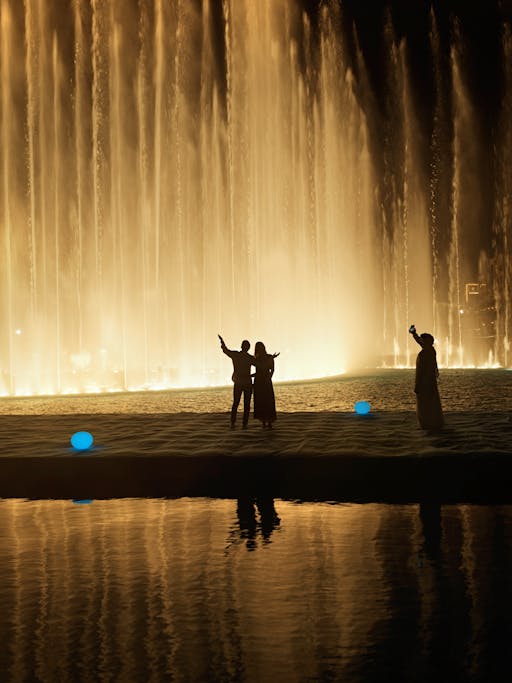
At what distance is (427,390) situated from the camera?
474 inches

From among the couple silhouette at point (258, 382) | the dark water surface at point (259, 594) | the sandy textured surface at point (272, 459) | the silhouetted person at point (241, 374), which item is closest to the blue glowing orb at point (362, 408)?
the sandy textured surface at point (272, 459)

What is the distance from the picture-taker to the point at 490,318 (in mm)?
71250

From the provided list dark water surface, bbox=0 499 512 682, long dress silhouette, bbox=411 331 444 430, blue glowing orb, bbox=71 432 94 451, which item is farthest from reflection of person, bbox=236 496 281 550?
long dress silhouette, bbox=411 331 444 430

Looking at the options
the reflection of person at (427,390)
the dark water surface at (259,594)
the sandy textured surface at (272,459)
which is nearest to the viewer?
the dark water surface at (259,594)

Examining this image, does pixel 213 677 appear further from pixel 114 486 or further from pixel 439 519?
pixel 114 486

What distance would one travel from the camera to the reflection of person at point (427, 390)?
11.9 meters

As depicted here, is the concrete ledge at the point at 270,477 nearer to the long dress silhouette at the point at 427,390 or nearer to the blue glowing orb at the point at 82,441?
the blue glowing orb at the point at 82,441

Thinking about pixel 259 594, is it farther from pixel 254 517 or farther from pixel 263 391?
pixel 263 391

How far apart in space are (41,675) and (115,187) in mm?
26557

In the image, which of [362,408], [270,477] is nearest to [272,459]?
[270,477]

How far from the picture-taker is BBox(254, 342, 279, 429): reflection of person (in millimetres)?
12672

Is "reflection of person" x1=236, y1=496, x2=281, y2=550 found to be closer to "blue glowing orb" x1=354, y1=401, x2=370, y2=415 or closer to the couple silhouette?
the couple silhouette

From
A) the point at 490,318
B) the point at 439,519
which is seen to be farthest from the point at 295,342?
the point at 490,318

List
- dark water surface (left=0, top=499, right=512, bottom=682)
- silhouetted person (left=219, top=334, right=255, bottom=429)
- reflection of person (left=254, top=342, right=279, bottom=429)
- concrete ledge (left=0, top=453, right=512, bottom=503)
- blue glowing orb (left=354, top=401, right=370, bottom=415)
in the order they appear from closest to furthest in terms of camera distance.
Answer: dark water surface (left=0, top=499, right=512, bottom=682) < concrete ledge (left=0, top=453, right=512, bottom=503) < reflection of person (left=254, top=342, right=279, bottom=429) < silhouetted person (left=219, top=334, right=255, bottom=429) < blue glowing orb (left=354, top=401, right=370, bottom=415)
